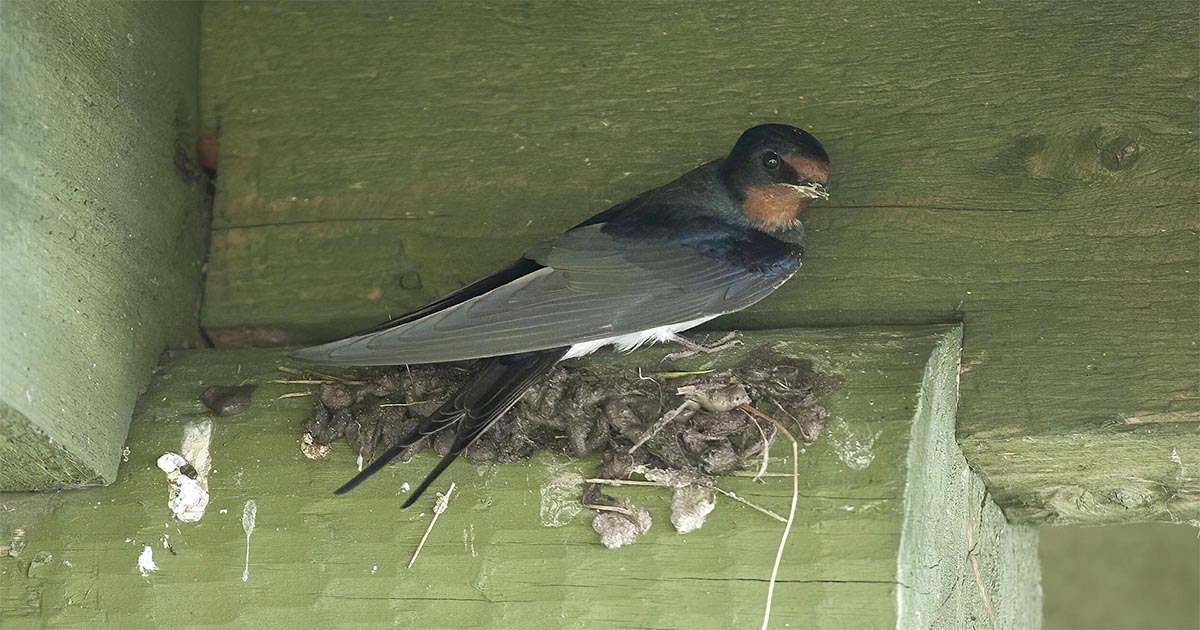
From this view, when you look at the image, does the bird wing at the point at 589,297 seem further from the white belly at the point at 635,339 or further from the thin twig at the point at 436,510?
the thin twig at the point at 436,510

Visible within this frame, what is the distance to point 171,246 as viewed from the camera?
7.73 ft

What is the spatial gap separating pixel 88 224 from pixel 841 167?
1.23m

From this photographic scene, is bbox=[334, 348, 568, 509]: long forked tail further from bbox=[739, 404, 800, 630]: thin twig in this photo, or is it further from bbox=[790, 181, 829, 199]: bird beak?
bbox=[790, 181, 829, 199]: bird beak

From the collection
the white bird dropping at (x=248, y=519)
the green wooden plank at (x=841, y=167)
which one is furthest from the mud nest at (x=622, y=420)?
the green wooden plank at (x=841, y=167)

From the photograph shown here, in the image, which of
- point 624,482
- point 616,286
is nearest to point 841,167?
point 616,286

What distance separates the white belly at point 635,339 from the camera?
203cm

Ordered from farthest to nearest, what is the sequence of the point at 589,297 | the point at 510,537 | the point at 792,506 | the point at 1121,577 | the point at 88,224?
the point at 1121,577, the point at 88,224, the point at 589,297, the point at 510,537, the point at 792,506

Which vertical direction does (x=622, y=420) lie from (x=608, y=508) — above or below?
above

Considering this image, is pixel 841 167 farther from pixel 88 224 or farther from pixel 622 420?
pixel 88 224

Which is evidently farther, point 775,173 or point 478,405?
point 775,173

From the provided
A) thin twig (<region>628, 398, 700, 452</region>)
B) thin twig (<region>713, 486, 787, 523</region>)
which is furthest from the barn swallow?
thin twig (<region>713, 486, 787, 523</region>)

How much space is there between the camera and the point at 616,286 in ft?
6.57

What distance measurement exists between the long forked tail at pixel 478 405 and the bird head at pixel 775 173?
0.41 m

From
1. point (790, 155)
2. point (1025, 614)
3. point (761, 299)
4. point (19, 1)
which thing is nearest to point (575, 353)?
point (761, 299)
